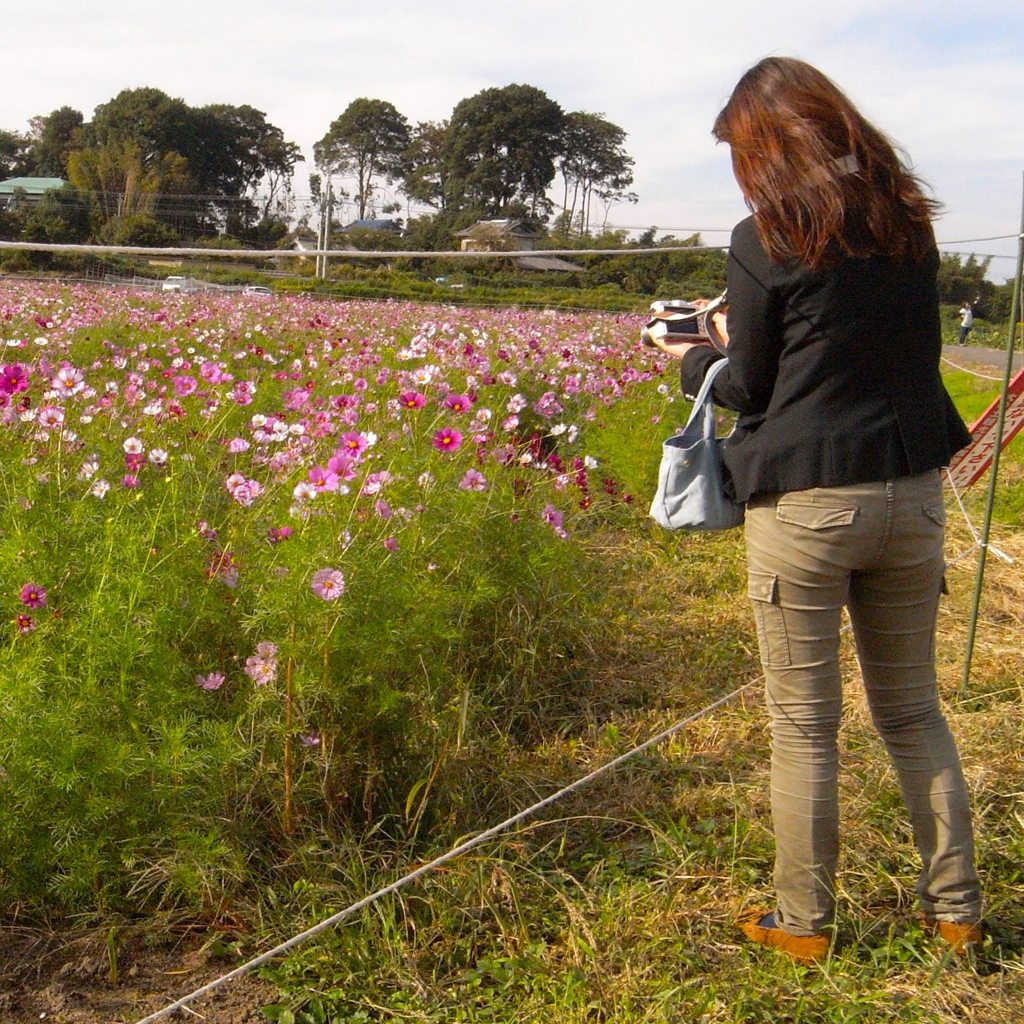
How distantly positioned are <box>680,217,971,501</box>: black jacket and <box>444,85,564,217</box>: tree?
43.8m

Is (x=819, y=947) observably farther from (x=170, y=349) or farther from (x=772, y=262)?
(x=170, y=349)

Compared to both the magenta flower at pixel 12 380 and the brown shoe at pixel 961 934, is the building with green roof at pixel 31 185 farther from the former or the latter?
the brown shoe at pixel 961 934

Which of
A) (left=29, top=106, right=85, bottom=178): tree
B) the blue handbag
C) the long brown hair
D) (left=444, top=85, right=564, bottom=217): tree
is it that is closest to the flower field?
the blue handbag

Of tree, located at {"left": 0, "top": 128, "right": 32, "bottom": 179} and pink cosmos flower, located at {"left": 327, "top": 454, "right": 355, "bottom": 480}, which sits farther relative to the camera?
tree, located at {"left": 0, "top": 128, "right": 32, "bottom": 179}

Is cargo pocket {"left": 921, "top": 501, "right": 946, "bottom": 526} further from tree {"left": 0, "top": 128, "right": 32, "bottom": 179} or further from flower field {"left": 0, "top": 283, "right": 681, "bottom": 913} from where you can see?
tree {"left": 0, "top": 128, "right": 32, "bottom": 179}

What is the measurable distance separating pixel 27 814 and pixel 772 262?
1551 mm

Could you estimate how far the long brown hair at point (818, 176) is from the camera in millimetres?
1614

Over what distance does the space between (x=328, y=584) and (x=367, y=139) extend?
75.7 metres

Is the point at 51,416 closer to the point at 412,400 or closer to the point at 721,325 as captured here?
the point at 412,400

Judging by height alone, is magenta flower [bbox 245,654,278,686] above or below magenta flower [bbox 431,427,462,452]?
below

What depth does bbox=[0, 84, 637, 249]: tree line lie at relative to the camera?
1345 inches

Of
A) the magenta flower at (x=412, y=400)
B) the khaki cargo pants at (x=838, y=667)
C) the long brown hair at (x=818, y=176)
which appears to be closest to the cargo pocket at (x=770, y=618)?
the khaki cargo pants at (x=838, y=667)

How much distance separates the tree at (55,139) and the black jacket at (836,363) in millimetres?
65998

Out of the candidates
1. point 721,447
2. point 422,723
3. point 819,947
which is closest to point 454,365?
point 422,723
